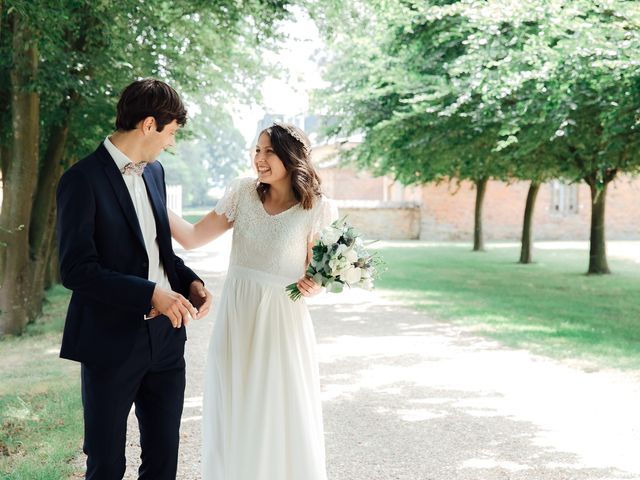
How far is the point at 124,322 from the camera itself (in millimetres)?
3350

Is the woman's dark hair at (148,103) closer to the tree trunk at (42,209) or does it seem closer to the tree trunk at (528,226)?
the tree trunk at (42,209)

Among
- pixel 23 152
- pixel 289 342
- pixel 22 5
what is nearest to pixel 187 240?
pixel 289 342

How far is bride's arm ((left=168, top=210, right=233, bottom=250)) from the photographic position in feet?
14.0

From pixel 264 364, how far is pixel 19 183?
8.34 m

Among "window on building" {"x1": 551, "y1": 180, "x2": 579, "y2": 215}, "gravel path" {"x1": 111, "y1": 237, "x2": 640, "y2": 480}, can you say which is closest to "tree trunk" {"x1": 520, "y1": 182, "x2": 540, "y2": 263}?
"window on building" {"x1": 551, "y1": 180, "x2": 579, "y2": 215}

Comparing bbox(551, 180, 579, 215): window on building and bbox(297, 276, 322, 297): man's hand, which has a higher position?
bbox(551, 180, 579, 215): window on building

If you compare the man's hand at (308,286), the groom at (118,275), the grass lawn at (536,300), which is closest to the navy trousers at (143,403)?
the groom at (118,275)

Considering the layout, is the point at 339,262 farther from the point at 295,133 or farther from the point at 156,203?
the point at 156,203

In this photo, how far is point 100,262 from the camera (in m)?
3.29

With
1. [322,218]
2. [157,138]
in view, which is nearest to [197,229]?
[322,218]

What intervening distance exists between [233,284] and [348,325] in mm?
9376

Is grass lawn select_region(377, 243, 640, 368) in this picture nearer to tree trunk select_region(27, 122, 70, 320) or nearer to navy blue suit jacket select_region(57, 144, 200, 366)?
tree trunk select_region(27, 122, 70, 320)

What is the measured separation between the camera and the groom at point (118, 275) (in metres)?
3.20

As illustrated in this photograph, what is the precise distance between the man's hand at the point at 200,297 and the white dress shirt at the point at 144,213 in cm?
13
